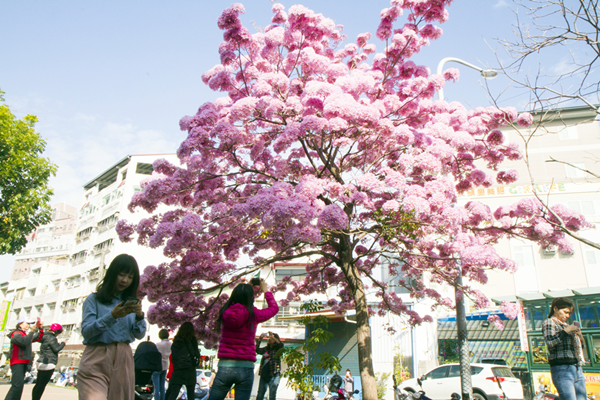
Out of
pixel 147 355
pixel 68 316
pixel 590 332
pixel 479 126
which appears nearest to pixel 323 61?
pixel 479 126

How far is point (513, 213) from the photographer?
27.2 ft

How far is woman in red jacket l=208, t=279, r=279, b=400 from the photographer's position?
12.5 feet

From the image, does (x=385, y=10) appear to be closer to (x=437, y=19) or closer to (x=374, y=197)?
(x=437, y=19)

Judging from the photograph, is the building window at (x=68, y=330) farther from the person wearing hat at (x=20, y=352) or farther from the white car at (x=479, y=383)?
the person wearing hat at (x=20, y=352)

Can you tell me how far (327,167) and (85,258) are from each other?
4858 cm

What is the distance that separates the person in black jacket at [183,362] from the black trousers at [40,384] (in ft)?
6.17

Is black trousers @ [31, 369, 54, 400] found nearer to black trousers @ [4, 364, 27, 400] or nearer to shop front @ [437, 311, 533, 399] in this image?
black trousers @ [4, 364, 27, 400]

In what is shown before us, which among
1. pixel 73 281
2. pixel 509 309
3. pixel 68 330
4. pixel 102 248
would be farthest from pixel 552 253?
pixel 73 281

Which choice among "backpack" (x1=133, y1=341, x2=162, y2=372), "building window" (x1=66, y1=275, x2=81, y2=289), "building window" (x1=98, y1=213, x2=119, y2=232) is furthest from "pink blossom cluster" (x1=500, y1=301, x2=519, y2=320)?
"building window" (x1=66, y1=275, x2=81, y2=289)

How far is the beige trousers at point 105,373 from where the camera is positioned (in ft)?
9.20

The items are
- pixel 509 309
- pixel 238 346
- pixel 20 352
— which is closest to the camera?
pixel 238 346

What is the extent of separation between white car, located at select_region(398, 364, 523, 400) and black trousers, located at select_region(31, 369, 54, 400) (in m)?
9.28

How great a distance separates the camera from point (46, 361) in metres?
6.73

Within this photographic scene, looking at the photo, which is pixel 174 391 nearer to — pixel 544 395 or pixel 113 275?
pixel 113 275
